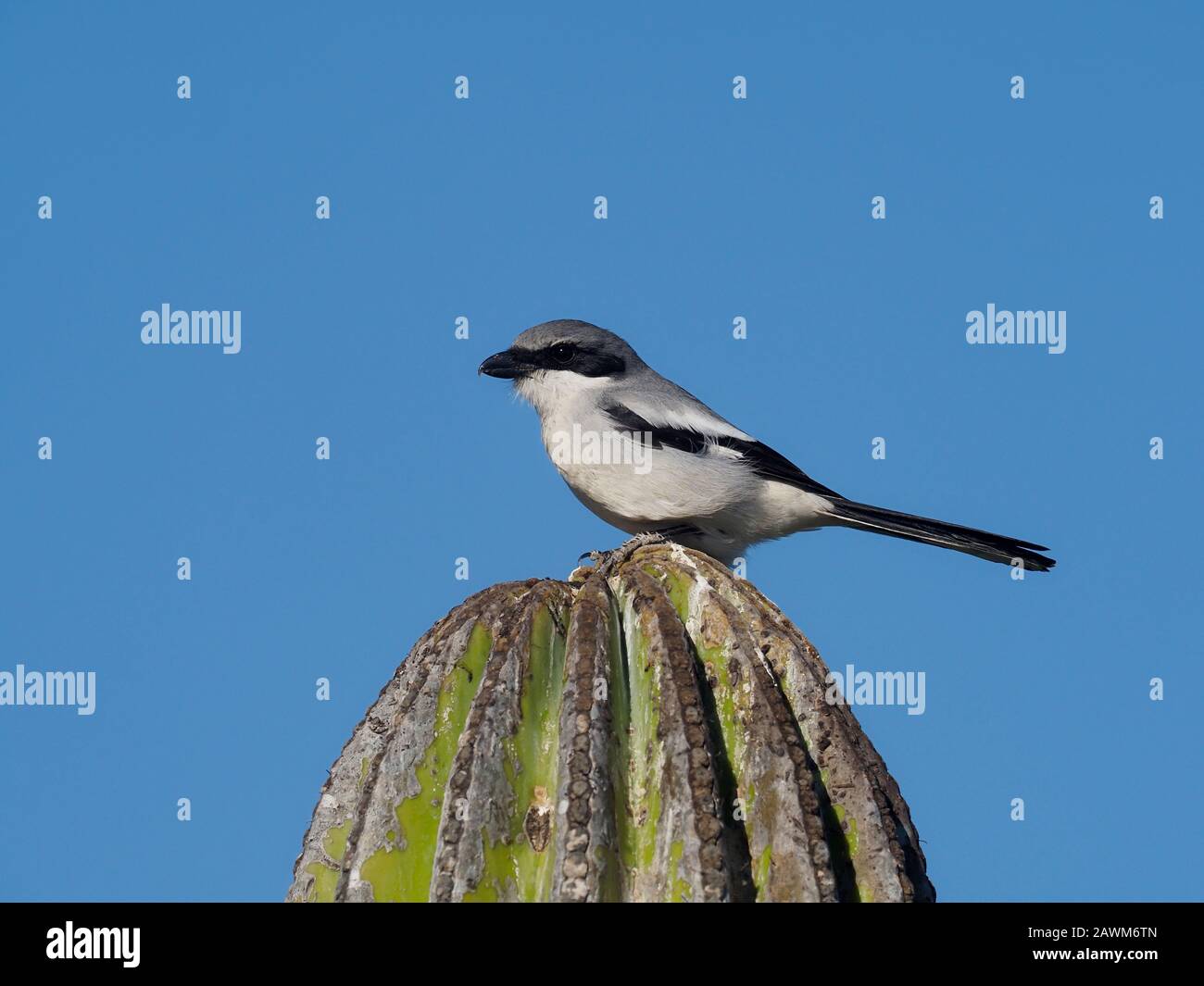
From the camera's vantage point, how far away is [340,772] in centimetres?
648

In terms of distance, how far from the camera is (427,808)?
19.4 feet

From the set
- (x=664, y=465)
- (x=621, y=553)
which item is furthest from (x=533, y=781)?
(x=664, y=465)

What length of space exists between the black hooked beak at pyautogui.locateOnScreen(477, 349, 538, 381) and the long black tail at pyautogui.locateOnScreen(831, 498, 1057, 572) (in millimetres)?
2590

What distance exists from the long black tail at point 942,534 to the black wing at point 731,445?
0.18 m

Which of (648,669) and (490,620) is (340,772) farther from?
(648,669)

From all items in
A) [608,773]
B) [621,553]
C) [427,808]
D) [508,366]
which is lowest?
[427,808]

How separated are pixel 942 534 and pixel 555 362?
10.6 ft

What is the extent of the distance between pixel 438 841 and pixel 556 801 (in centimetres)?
48

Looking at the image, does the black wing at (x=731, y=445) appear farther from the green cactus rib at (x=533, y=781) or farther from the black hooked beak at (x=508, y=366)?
the green cactus rib at (x=533, y=781)

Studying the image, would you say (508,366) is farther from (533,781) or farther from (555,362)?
Answer: (533,781)

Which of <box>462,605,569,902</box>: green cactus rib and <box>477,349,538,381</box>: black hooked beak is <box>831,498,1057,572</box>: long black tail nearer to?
<box>477,349,538,381</box>: black hooked beak

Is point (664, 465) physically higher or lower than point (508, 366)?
lower

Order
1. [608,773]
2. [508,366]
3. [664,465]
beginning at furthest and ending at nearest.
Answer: [508,366] < [664,465] < [608,773]
